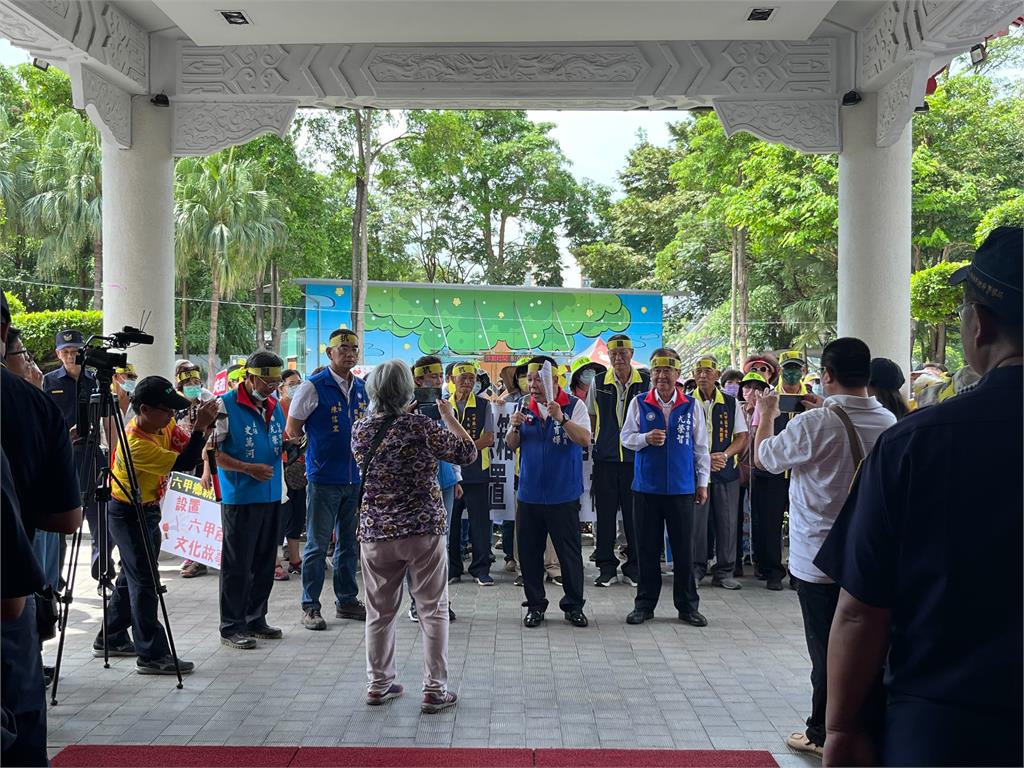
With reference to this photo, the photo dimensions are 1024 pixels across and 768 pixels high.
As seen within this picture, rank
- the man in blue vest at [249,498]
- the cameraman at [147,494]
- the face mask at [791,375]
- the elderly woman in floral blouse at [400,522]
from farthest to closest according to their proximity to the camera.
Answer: the face mask at [791,375]
the man in blue vest at [249,498]
the cameraman at [147,494]
the elderly woman in floral blouse at [400,522]

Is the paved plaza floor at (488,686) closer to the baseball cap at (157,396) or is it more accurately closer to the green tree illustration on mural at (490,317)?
the baseball cap at (157,396)

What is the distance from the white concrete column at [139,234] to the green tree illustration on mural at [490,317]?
1715 cm

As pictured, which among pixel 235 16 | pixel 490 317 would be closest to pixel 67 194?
pixel 490 317

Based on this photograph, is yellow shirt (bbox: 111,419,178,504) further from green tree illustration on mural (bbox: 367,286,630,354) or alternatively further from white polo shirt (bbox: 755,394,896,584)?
green tree illustration on mural (bbox: 367,286,630,354)

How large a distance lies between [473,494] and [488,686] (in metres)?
3.07

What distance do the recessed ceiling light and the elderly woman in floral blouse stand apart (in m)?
4.01

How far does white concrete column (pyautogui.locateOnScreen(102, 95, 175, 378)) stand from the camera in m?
8.34

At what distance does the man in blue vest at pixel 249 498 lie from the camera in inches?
237

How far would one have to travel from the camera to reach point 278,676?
540cm

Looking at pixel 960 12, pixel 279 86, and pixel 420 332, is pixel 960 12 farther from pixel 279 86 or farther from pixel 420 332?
pixel 420 332

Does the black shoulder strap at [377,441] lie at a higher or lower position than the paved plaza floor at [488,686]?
higher

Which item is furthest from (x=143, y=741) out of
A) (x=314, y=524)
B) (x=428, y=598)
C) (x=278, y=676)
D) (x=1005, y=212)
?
(x=1005, y=212)

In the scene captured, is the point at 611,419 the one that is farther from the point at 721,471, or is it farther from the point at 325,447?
the point at 325,447

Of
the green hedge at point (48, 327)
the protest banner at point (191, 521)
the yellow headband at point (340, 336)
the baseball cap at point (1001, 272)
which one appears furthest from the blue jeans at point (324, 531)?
the green hedge at point (48, 327)
